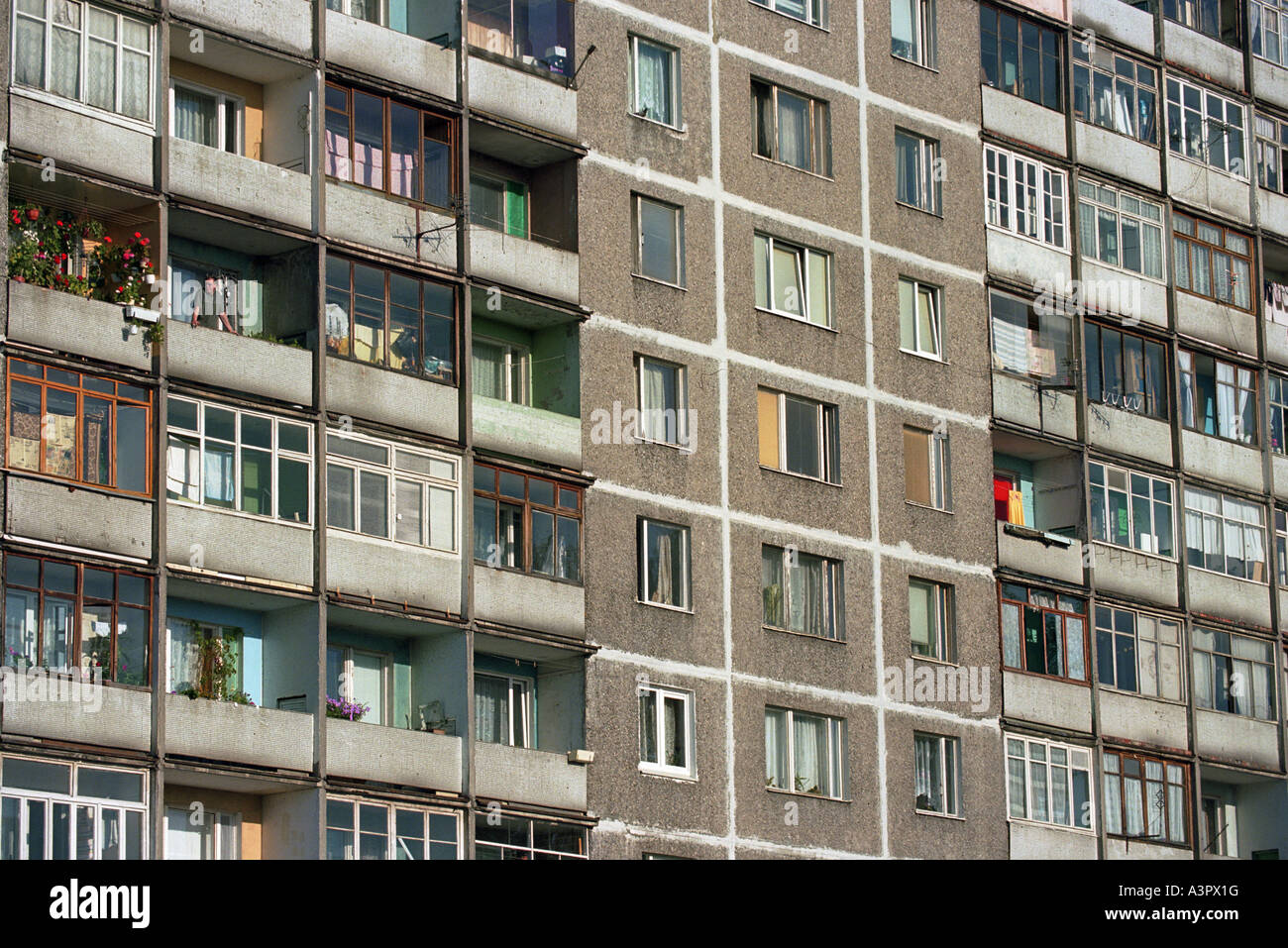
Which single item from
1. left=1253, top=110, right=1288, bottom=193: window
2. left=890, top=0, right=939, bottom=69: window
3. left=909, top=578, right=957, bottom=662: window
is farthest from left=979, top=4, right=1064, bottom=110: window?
left=909, top=578, right=957, bottom=662: window

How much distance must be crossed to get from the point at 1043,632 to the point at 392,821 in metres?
16.7

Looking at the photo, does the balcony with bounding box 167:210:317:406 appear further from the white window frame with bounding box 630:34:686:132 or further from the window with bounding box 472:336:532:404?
the white window frame with bounding box 630:34:686:132

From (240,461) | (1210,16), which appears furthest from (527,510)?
(1210,16)

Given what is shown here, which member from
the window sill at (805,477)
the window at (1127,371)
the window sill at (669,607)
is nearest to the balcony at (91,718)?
the window sill at (669,607)

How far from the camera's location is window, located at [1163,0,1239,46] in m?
59.4

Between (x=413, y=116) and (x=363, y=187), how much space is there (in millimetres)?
1788

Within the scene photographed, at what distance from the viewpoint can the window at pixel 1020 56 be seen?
180 feet

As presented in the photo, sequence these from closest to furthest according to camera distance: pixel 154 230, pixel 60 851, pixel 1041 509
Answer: pixel 60 851, pixel 154 230, pixel 1041 509

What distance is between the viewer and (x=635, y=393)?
4622 centimetres

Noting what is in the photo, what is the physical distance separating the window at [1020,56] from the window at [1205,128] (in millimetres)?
3679

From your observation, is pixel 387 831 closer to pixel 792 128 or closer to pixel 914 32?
pixel 792 128

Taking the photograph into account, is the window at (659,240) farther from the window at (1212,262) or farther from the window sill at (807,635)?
the window at (1212,262)
